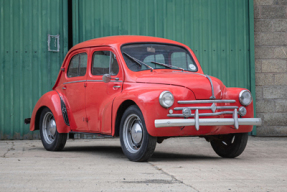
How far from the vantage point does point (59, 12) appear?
11.3 metres

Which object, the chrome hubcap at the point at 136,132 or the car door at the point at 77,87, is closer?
the chrome hubcap at the point at 136,132

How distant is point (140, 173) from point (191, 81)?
168 cm

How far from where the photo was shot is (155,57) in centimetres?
712

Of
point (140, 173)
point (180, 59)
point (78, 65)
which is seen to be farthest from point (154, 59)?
point (140, 173)

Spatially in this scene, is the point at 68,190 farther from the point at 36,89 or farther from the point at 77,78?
the point at 36,89

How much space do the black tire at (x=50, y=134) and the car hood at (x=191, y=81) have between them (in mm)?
2127

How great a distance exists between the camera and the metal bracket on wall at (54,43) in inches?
441

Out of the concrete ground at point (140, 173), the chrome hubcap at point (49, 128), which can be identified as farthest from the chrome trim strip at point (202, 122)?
the chrome hubcap at point (49, 128)

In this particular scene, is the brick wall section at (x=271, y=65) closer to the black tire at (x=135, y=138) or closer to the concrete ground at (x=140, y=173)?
the concrete ground at (x=140, y=173)

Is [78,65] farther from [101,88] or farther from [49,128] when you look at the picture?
[49,128]

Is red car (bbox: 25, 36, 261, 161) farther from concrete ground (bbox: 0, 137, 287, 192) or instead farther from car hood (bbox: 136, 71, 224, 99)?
concrete ground (bbox: 0, 137, 287, 192)

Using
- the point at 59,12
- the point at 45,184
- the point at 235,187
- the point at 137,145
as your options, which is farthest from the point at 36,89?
the point at 235,187

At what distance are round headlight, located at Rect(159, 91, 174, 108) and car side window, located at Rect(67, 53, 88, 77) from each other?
216 cm

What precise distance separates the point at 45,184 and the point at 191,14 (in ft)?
27.1
